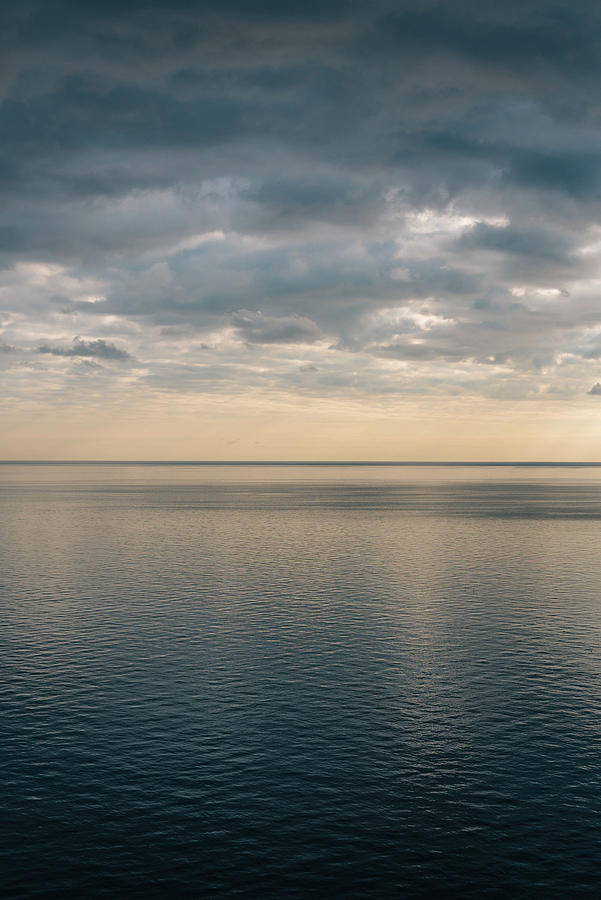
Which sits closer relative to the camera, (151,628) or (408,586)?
(151,628)

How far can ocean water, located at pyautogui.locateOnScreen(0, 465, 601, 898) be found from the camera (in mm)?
38875

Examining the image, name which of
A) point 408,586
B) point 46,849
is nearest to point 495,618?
point 408,586

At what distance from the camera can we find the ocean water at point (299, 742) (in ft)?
128

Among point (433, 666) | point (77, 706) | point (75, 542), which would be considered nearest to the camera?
point (77, 706)

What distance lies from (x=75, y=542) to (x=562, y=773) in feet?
439

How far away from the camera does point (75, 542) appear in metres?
163

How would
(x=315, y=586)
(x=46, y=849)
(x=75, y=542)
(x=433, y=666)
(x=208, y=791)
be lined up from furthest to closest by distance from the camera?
(x=75, y=542), (x=315, y=586), (x=433, y=666), (x=208, y=791), (x=46, y=849)

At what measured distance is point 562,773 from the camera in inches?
1898

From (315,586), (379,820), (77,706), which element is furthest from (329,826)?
(315,586)

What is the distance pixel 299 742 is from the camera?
53.2 m

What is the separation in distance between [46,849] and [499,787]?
2816 cm

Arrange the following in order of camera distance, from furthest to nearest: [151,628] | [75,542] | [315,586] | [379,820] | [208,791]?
[75,542] → [315,586] → [151,628] → [208,791] → [379,820]

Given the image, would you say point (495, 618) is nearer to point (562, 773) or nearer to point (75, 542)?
point (562, 773)

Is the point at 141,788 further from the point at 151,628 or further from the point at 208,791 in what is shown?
the point at 151,628
